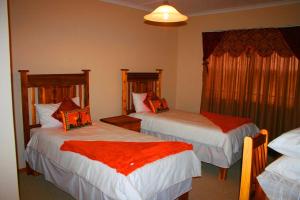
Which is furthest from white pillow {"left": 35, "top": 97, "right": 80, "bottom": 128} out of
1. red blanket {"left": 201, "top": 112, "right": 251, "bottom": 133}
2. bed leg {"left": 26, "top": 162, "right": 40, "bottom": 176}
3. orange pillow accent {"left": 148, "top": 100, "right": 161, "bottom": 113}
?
red blanket {"left": 201, "top": 112, "right": 251, "bottom": 133}

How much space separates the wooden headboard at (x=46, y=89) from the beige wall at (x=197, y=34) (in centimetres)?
244

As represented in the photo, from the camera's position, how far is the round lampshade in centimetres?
260

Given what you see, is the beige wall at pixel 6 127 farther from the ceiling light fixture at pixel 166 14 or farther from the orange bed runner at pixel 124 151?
the ceiling light fixture at pixel 166 14

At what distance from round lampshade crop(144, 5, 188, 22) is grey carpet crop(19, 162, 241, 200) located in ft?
6.78

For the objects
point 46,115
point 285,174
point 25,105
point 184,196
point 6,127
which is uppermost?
point 6,127

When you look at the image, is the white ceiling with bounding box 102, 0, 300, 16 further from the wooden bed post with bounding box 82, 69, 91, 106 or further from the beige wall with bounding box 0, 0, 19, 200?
the beige wall with bounding box 0, 0, 19, 200

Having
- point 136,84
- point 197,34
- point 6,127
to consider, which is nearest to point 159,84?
point 136,84

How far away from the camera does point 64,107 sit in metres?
3.39

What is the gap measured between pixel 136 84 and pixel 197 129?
5.28 ft

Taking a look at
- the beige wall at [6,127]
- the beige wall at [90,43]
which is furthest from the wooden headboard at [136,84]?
the beige wall at [6,127]

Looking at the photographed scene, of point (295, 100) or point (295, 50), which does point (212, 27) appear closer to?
point (295, 50)

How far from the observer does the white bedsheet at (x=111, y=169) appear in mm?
2123

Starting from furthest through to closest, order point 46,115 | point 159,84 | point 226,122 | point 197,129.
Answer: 1. point 159,84
2. point 226,122
3. point 197,129
4. point 46,115

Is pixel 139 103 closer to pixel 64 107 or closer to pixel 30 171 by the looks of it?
pixel 64 107
